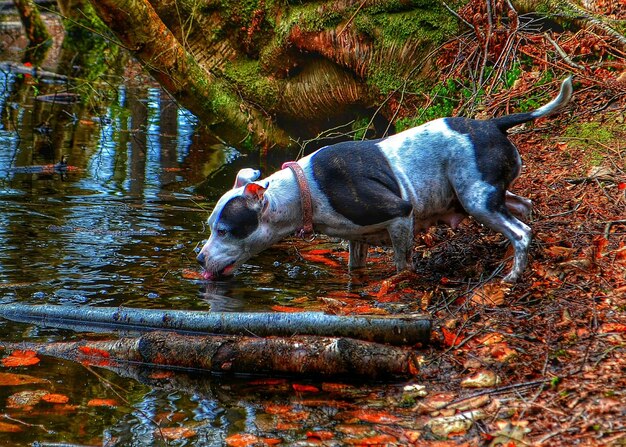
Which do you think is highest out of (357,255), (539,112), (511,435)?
(539,112)

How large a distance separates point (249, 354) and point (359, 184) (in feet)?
7.36

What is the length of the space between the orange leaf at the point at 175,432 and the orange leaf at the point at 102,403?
0.47 meters

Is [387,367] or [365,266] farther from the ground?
[387,367]

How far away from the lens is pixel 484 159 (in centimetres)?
661

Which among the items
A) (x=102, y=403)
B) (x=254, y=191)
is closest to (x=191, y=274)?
(x=254, y=191)

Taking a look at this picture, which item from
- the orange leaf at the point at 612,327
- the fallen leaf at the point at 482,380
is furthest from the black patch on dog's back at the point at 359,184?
the fallen leaf at the point at 482,380

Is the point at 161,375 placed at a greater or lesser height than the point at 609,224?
lesser

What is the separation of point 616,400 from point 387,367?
Answer: 1.29 m

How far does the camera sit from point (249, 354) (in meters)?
5.00

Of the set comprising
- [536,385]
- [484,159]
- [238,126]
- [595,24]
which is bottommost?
[238,126]

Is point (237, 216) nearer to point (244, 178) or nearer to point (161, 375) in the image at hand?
point (244, 178)

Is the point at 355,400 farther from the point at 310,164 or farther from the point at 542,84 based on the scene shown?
the point at 542,84

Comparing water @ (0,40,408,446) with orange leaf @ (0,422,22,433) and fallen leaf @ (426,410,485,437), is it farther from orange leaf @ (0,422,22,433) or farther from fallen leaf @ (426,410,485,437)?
fallen leaf @ (426,410,485,437)

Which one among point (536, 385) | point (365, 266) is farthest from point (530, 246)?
point (536, 385)
